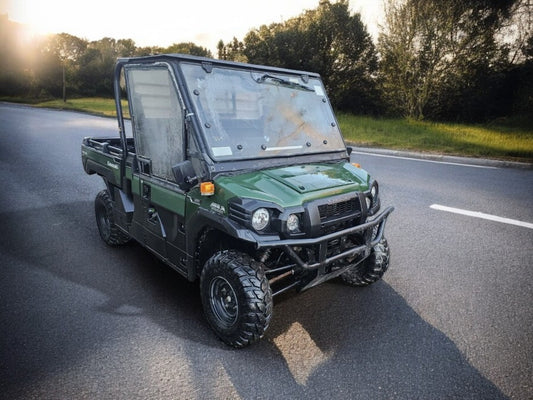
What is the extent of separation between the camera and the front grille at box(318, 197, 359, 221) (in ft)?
8.39

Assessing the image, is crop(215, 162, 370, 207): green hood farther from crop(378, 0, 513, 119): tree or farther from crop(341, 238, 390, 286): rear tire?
crop(378, 0, 513, 119): tree

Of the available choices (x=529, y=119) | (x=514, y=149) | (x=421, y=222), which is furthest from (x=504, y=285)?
(x=529, y=119)

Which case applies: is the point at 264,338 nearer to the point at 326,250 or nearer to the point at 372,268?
the point at 326,250

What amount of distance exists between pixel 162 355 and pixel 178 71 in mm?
2160

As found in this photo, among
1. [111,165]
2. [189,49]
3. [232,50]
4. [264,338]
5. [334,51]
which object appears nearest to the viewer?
[264,338]

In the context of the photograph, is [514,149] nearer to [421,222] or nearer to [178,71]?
[421,222]

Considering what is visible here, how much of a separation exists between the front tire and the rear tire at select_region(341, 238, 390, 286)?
4.24ft

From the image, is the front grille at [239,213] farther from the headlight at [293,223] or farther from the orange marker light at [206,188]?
the headlight at [293,223]

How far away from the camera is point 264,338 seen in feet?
9.19

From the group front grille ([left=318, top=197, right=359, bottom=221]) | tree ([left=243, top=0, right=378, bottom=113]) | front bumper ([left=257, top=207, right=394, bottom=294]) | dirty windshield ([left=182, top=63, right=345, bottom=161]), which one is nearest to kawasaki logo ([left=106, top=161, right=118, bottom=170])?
dirty windshield ([left=182, top=63, right=345, bottom=161])

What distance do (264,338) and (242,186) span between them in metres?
1.26

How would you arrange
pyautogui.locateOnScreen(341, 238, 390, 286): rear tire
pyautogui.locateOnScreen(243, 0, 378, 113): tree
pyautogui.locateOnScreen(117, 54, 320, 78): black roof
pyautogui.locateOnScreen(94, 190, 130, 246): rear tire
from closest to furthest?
1. pyautogui.locateOnScreen(117, 54, 320, 78): black roof
2. pyautogui.locateOnScreen(341, 238, 390, 286): rear tire
3. pyautogui.locateOnScreen(94, 190, 130, 246): rear tire
4. pyautogui.locateOnScreen(243, 0, 378, 113): tree

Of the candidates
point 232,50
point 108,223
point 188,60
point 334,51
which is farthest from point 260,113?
point 232,50

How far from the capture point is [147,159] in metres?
3.24
